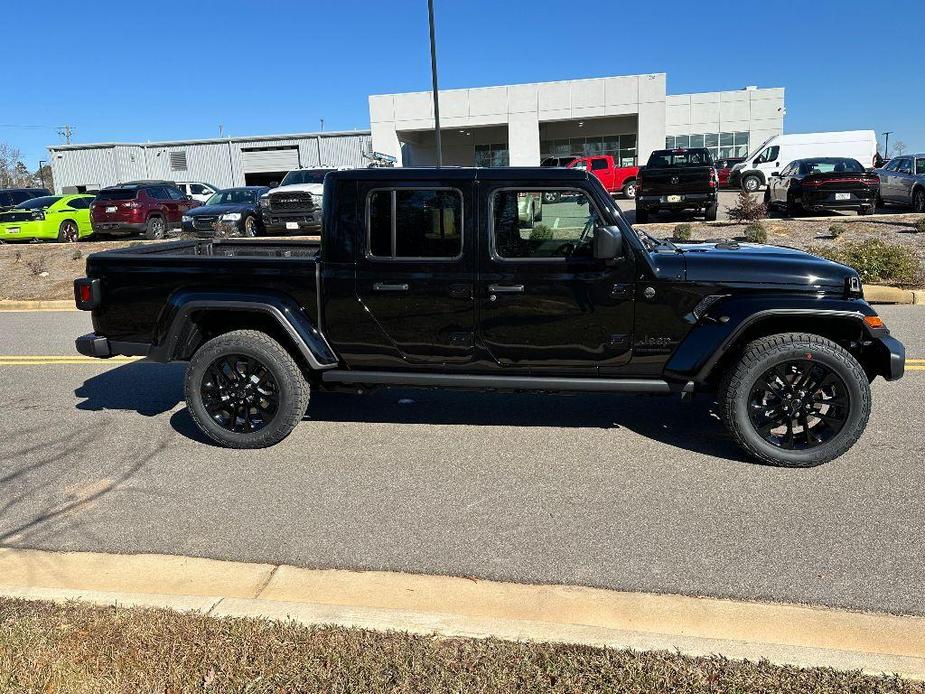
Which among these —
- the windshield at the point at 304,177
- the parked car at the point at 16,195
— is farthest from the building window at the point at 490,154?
the windshield at the point at 304,177

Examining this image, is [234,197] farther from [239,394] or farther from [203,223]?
[239,394]

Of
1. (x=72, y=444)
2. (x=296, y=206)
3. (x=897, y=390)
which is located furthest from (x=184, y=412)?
(x=296, y=206)

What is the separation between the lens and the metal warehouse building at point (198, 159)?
5053cm

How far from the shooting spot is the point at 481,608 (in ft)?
10.6

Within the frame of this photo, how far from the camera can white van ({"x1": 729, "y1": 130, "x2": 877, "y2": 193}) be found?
30.3 m

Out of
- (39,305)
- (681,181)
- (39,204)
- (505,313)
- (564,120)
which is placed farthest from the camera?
(564,120)

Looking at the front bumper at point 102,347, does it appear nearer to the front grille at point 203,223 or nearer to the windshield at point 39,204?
the front grille at point 203,223

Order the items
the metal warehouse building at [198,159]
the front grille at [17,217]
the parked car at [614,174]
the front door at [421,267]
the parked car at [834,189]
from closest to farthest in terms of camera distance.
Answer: the front door at [421,267] → the parked car at [834,189] → the front grille at [17,217] → the parked car at [614,174] → the metal warehouse building at [198,159]

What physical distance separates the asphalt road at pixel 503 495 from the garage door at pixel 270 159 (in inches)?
1871

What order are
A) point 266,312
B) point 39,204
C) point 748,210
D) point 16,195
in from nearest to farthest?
point 266,312
point 748,210
point 39,204
point 16,195

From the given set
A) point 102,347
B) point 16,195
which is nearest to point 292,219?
point 102,347

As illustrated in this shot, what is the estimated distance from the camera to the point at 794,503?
416cm

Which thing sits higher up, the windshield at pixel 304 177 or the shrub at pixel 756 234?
the windshield at pixel 304 177

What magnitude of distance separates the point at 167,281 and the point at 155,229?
55.7ft
